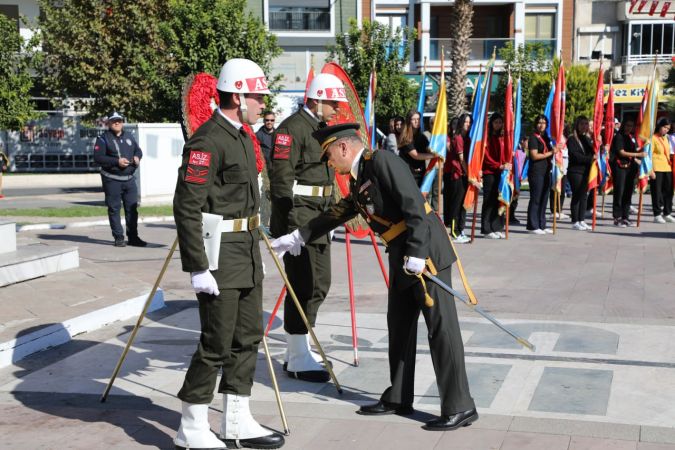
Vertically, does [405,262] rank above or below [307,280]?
above

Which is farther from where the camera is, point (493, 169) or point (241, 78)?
point (493, 169)

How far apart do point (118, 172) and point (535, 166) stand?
22.0ft

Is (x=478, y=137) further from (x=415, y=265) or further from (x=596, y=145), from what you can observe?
(x=415, y=265)

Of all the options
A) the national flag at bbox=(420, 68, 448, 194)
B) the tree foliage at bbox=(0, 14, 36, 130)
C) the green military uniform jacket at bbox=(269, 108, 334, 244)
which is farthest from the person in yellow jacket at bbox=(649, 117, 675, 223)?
the tree foliage at bbox=(0, 14, 36, 130)

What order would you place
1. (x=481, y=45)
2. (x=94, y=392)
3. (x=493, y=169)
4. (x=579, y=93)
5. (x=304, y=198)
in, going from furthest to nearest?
(x=481, y=45) < (x=579, y=93) < (x=493, y=169) < (x=304, y=198) < (x=94, y=392)

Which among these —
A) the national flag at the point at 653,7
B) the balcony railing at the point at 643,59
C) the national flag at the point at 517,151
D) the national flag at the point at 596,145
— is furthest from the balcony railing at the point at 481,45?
the national flag at the point at 596,145

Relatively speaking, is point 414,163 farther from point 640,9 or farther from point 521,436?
point 640,9

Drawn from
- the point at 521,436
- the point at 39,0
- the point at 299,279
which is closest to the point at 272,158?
the point at 299,279

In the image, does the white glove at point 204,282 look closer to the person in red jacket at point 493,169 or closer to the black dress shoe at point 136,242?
the black dress shoe at point 136,242

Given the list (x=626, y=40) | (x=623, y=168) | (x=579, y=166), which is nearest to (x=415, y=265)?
(x=579, y=166)

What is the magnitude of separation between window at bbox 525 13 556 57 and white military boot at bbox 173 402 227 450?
44.6 meters

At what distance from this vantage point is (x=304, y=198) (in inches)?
269

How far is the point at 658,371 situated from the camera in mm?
6691

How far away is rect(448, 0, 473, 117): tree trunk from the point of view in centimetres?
2883
